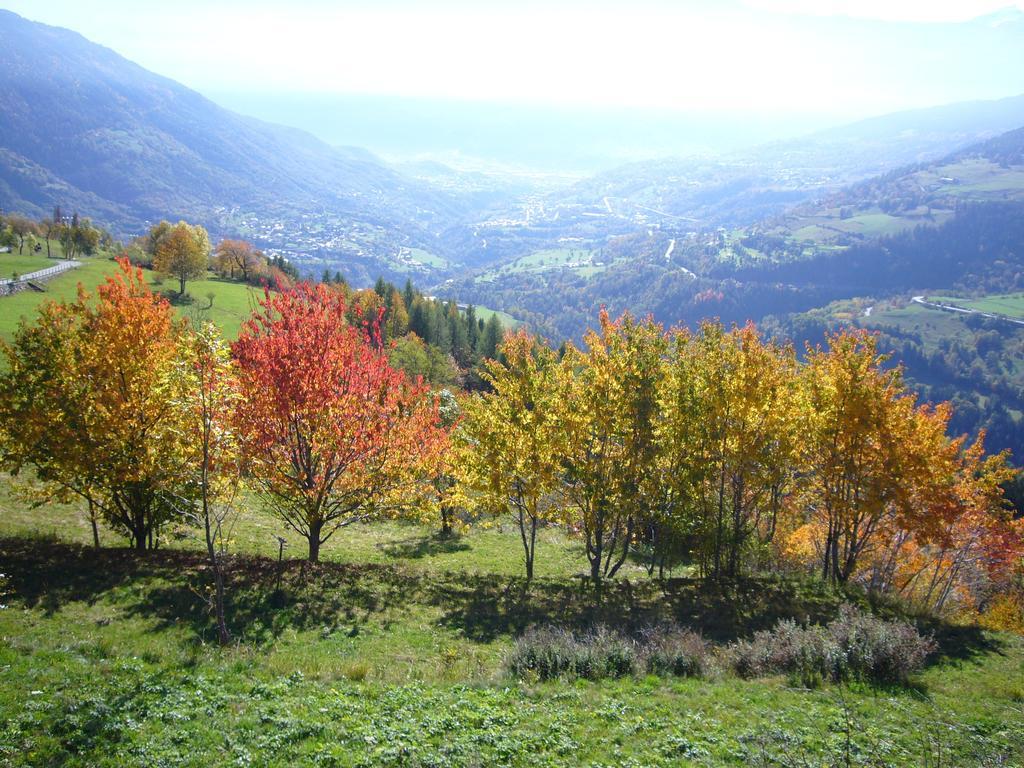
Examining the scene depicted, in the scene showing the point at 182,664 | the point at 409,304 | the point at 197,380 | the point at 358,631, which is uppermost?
the point at 409,304

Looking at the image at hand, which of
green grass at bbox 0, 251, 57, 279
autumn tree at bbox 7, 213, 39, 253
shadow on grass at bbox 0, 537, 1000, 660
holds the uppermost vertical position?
autumn tree at bbox 7, 213, 39, 253

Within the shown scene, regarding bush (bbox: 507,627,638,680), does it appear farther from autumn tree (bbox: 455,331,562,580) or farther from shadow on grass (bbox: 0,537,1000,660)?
autumn tree (bbox: 455,331,562,580)

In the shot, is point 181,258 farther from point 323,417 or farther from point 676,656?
point 676,656

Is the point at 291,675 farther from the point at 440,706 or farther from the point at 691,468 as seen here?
the point at 691,468

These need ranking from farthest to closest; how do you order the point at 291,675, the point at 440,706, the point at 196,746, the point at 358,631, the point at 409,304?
the point at 409,304, the point at 358,631, the point at 291,675, the point at 440,706, the point at 196,746

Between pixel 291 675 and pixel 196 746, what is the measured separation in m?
3.39

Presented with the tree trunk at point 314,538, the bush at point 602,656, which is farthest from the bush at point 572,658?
the tree trunk at point 314,538

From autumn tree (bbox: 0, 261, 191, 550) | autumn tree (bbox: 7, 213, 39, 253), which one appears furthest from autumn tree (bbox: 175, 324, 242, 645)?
autumn tree (bbox: 7, 213, 39, 253)

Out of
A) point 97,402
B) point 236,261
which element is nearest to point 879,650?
point 97,402

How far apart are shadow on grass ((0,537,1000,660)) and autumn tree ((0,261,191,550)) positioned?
294cm

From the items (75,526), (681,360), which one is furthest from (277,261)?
(681,360)

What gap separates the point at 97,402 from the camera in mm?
20562

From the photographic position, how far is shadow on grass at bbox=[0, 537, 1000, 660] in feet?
58.6

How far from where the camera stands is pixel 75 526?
27281mm
